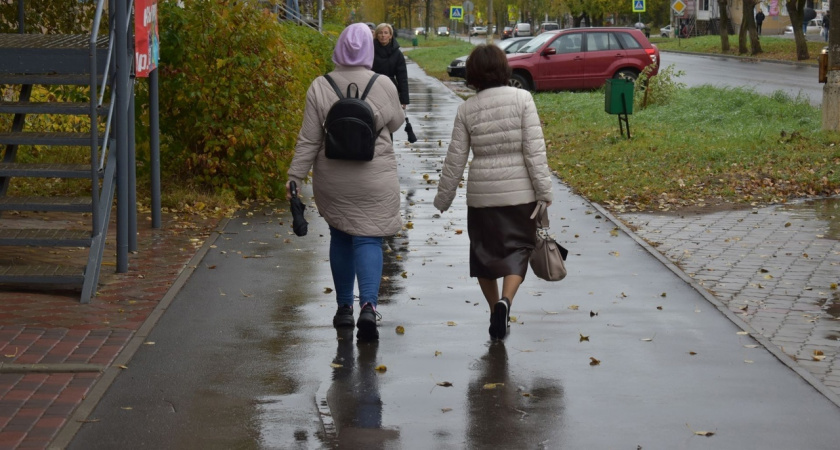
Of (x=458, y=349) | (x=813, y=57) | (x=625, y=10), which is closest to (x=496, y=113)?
(x=458, y=349)

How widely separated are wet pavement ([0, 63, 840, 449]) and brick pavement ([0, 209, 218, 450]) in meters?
0.11

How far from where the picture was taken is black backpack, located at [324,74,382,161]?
6.66 metres

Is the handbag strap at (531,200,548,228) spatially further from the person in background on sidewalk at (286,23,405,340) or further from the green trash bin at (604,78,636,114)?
the green trash bin at (604,78,636,114)

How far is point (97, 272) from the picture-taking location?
26.0 feet

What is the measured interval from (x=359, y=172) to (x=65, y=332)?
1.90 meters

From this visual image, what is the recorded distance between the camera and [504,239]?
22.9ft

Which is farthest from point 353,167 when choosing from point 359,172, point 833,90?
point 833,90

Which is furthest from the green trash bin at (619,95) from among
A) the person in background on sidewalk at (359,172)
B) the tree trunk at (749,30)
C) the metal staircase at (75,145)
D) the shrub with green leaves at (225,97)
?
the tree trunk at (749,30)

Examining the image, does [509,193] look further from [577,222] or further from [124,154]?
[577,222]

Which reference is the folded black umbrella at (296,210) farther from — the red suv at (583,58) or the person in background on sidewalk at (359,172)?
the red suv at (583,58)

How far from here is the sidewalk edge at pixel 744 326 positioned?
19.2 ft

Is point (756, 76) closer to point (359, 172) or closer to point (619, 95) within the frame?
point (619, 95)

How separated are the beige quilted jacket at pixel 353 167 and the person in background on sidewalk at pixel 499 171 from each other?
1.28 ft

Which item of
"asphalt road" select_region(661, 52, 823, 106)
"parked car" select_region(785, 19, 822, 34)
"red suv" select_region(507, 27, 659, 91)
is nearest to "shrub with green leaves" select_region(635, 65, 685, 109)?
"asphalt road" select_region(661, 52, 823, 106)
